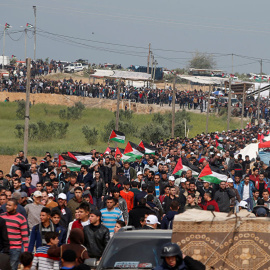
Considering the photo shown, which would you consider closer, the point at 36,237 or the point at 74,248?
the point at 74,248

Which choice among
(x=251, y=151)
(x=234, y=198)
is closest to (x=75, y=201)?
(x=234, y=198)

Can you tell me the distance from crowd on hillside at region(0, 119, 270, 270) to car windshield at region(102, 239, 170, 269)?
445mm

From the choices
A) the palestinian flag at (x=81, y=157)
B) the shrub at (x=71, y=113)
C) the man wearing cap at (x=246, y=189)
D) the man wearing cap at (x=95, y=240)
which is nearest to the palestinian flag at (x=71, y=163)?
the palestinian flag at (x=81, y=157)

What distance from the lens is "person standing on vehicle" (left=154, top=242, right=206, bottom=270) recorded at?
6926 millimetres

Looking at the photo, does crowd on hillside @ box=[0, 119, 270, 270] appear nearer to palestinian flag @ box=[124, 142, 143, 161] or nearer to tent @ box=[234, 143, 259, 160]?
palestinian flag @ box=[124, 142, 143, 161]

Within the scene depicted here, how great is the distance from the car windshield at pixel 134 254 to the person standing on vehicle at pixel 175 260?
128 centimetres

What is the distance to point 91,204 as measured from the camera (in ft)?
47.1

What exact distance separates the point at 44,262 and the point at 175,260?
2161 millimetres

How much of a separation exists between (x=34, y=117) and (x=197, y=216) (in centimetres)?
5861

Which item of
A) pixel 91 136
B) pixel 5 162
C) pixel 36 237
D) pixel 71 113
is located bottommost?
pixel 5 162

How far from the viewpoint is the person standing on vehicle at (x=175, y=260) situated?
6.93 metres

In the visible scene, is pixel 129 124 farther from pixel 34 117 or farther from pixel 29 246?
pixel 29 246

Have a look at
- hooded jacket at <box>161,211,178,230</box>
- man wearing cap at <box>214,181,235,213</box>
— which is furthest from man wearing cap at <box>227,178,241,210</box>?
hooded jacket at <box>161,211,178,230</box>

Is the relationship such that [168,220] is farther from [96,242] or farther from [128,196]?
[128,196]
